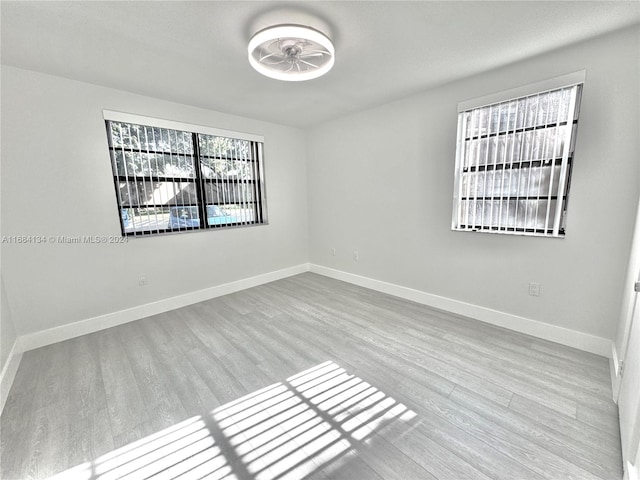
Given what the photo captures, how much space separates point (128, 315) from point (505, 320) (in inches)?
159

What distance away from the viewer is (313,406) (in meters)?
1.77

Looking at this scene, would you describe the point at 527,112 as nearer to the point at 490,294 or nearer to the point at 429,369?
the point at 490,294

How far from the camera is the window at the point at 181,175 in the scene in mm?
2903

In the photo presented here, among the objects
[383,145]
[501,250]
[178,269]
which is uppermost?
[383,145]

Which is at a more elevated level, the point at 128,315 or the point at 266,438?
the point at 128,315

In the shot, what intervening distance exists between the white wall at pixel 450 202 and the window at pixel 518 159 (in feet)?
0.29

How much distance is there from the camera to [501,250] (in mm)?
2658

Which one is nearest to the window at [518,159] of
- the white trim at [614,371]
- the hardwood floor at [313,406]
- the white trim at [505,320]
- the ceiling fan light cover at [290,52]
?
the white trim at [505,320]

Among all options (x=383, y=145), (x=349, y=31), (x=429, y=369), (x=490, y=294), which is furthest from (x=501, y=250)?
(x=349, y=31)

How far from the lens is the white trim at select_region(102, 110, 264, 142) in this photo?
2.76m

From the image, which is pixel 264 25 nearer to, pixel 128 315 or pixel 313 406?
pixel 313 406

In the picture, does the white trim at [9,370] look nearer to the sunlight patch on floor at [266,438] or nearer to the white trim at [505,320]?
the sunlight patch on floor at [266,438]

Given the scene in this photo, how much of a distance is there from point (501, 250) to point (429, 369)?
4.68 feet

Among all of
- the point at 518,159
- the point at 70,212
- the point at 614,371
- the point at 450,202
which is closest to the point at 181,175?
the point at 70,212
